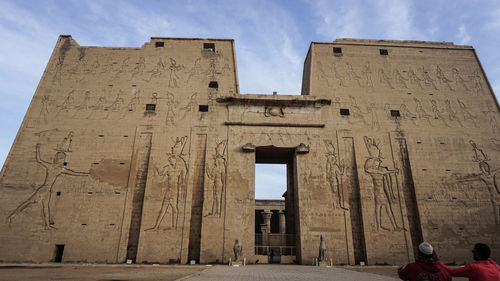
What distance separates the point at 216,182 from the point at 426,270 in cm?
1261

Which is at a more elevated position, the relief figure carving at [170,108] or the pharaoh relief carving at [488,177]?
the relief figure carving at [170,108]

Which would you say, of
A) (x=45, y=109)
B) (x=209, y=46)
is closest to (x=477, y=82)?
(x=209, y=46)

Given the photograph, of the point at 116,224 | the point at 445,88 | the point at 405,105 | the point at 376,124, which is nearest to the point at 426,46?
the point at 445,88

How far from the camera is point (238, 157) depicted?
15.3 m

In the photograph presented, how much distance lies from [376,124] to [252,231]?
9558 millimetres

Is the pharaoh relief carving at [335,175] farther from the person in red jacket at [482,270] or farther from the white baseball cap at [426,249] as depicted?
the white baseball cap at [426,249]

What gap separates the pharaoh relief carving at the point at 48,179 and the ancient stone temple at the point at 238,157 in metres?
0.08

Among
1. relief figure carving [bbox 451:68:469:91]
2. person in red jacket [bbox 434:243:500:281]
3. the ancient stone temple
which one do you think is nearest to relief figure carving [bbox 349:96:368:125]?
the ancient stone temple

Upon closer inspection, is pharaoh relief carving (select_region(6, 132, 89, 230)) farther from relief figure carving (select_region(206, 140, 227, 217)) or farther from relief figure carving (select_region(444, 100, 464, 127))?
relief figure carving (select_region(444, 100, 464, 127))

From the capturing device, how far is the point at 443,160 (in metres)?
16.0

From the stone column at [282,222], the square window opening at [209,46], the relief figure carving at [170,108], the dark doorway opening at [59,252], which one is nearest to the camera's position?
the dark doorway opening at [59,252]

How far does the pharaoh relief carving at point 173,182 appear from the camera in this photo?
14.0 m

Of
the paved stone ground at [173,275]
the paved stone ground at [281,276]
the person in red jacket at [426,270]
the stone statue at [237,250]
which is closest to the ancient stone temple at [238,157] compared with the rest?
the stone statue at [237,250]

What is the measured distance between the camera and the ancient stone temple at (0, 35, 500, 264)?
13.8 metres
